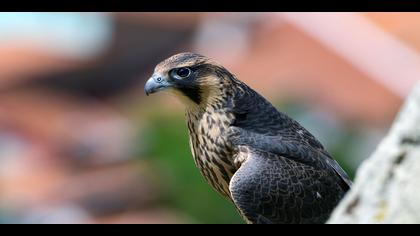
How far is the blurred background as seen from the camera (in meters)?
15.6

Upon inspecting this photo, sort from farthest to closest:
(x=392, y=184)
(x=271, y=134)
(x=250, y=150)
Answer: (x=271, y=134) < (x=250, y=150) < (x=392, y=184)

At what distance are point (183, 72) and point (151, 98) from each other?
1431cm

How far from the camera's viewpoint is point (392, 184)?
3.95 meters

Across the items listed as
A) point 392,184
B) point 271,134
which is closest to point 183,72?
point 271,134

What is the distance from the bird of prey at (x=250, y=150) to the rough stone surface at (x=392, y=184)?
1.84 meters

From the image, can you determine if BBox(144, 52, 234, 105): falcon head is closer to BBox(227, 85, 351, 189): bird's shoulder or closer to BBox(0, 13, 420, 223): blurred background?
BBox(227, 85, 351, 189): bird's shoulder

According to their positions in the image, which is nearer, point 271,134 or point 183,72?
point 271,134

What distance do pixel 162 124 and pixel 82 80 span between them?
11.0 meters

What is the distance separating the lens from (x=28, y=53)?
26.6 metres

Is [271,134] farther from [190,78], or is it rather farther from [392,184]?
[392,184]

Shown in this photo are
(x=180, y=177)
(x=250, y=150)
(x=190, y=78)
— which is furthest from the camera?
(x=180, y=177)

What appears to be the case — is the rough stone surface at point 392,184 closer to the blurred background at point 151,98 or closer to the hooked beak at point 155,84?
the hooked beak at point 155,84

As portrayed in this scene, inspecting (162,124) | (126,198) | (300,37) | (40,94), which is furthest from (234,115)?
(40,94)

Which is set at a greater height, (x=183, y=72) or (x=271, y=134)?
(x=183, y=72)
